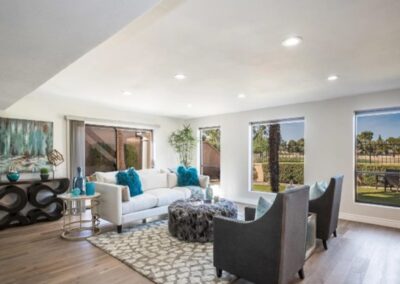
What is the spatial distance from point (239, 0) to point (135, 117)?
5066 mm

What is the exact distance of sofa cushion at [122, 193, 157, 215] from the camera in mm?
3963

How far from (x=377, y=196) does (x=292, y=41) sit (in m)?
3.88

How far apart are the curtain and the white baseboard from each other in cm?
543

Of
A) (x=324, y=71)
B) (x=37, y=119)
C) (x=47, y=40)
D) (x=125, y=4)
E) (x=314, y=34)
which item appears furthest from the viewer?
(x=37, y=119)

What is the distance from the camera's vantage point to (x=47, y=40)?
1663 mm

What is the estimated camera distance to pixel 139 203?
163 inches

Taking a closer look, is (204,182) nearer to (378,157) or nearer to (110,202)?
(110,202)

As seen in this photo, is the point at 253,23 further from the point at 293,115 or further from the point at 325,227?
the point at 293,115

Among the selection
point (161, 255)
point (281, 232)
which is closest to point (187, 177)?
point (161, 255)

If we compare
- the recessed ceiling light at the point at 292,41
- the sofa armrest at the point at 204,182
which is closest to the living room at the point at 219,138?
the recessed ceiling light at the point at 292,41

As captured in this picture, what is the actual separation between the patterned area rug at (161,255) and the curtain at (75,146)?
6.68ft

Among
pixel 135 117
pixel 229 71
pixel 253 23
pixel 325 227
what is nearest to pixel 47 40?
pixel 253 23

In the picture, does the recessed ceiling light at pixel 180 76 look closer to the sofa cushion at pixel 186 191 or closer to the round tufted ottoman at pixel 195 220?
the round tufted ottoman at pixel 195 220

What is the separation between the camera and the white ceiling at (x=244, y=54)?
1.87 m
